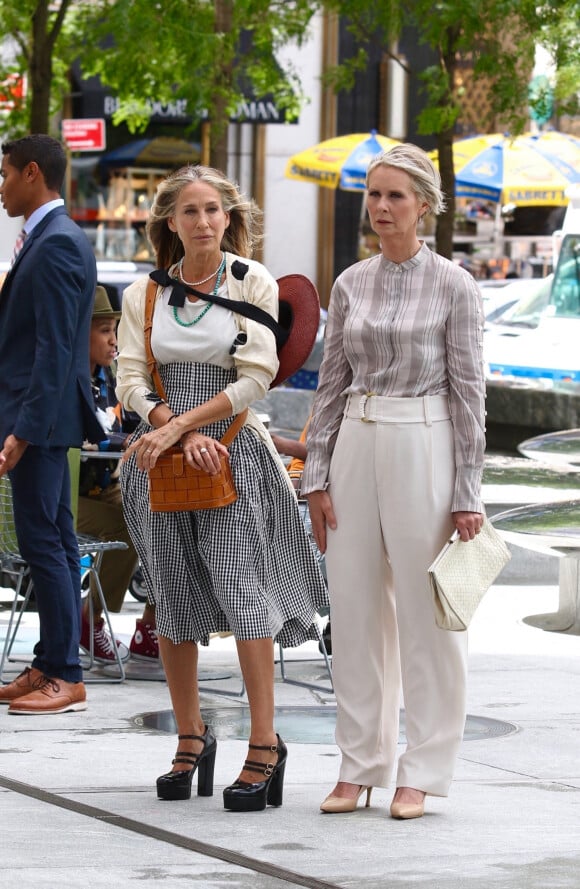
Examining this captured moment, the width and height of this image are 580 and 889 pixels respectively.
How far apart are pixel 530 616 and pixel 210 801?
4353 millimetres

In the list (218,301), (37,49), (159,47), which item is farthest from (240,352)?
(159,47)

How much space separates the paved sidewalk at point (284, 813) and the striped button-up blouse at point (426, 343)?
3.13ft

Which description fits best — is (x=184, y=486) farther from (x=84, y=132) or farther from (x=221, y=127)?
(x=84, y=132)

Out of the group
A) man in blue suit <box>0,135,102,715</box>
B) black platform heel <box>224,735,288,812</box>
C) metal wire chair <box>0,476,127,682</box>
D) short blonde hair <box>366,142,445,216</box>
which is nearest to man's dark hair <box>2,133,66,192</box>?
man in blue suit <box>0,135,102,715</box>

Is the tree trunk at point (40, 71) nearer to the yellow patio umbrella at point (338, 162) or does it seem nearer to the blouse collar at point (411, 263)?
the blouse collar at point (411, 263)

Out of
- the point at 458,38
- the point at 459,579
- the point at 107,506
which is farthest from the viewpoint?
the point at 458,38

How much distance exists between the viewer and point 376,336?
508 cm

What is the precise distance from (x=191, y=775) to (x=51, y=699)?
1.54 meters

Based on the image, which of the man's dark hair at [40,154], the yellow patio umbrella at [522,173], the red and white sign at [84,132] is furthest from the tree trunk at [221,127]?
the yellow patio umbrella at [522,173]

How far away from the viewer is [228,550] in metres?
5.21

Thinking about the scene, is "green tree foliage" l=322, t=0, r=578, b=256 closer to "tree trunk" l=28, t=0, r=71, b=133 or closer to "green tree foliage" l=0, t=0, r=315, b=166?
"green tree foliage" l=0, t=0, r=315, b=166

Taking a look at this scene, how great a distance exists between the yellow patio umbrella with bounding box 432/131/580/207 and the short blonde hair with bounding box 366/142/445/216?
18.5m

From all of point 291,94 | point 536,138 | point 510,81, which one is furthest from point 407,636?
point 536,138

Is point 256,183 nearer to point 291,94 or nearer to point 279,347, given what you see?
point 291,94
